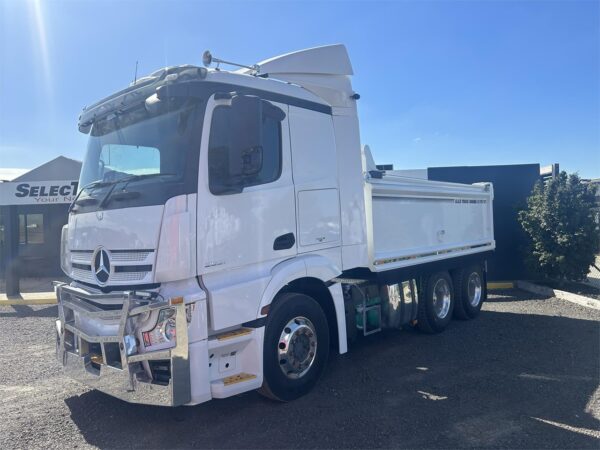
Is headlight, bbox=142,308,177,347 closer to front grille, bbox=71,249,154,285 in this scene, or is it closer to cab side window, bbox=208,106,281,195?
front grille, bbox=71,249,154,285

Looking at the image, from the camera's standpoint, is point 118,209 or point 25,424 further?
point 25,424

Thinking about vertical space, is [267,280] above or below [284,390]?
above

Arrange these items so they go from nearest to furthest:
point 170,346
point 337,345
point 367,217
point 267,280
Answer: point 170,346, point 267,280, point 337,345, point 367,217

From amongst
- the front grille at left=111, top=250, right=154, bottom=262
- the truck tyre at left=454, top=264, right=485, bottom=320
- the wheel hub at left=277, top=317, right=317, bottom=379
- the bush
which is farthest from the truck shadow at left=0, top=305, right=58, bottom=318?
the bush

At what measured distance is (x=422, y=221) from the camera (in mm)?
6891

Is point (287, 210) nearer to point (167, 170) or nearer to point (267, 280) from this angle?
point (267, 280)

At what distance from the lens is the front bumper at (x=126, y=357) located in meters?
3.43

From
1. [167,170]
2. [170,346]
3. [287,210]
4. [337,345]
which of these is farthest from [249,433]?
[167,170]

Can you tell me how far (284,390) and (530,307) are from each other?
6640mm

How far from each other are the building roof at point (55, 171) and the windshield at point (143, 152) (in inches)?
495

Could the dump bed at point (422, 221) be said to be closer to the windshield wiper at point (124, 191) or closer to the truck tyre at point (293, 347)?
the truck tyre at point (293, 347)

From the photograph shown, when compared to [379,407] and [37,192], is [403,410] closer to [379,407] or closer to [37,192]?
[379,407]

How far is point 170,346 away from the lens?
3.47 metres

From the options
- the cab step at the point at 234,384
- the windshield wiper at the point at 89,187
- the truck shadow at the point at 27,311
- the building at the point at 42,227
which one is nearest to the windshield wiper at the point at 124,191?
the windshield wiper at the point at 89,187
